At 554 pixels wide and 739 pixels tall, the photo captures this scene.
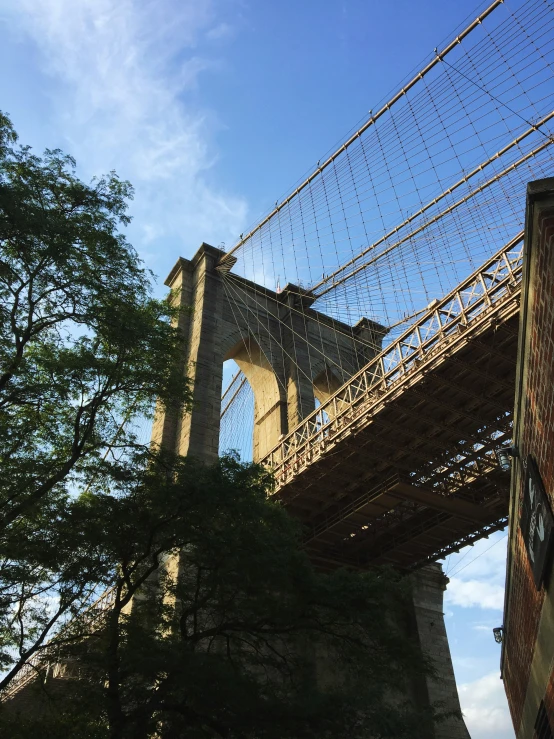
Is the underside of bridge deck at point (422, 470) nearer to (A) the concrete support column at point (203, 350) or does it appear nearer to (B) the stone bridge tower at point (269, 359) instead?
(B) the stone bridge tower at point (269, 359)

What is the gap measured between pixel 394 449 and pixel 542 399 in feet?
35.9

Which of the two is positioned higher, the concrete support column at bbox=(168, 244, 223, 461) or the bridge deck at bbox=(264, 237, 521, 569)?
the concrete support column at bbox=(168, 244, 223, 461)

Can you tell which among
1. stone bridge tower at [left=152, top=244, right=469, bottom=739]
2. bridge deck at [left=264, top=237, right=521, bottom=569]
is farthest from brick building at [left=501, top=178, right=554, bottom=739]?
stone bridge tower at [left=152, top=244, right=469, bottom=739]

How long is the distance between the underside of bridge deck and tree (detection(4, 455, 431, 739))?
15.8 ft

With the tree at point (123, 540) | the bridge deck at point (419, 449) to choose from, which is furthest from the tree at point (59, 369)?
the bridge deck at point (419, 449)

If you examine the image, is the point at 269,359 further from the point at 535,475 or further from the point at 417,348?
the point at 535,475

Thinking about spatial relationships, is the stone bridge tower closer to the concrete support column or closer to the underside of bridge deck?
the concrete support column

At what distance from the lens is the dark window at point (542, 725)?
7.33 m

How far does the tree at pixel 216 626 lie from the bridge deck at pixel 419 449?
4.83 meters

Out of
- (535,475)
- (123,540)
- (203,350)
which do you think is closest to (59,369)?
(123,540)

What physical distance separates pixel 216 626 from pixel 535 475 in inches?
253

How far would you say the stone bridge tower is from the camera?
67.2 feet

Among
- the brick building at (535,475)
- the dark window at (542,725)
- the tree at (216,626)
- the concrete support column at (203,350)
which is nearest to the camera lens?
the brick building at (535,475)

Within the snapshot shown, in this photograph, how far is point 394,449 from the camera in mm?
16578
